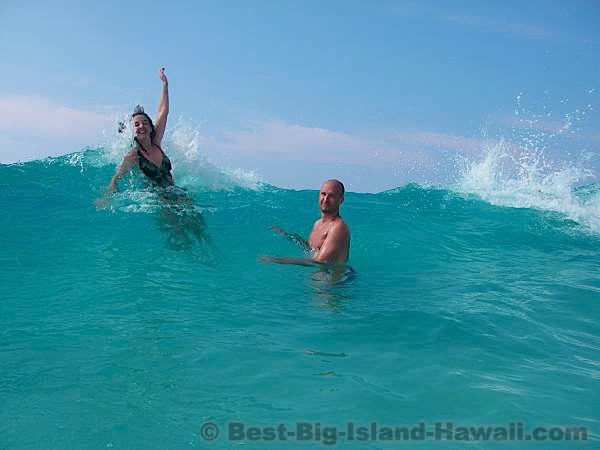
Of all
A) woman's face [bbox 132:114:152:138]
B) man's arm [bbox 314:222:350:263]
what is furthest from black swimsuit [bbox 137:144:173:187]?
man's arm [bbox 314:222:350:263]

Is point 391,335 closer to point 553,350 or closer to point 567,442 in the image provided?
point 553,350

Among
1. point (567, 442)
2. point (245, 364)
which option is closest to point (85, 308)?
point (245, 364)

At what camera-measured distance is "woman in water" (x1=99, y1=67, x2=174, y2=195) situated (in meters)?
7.71

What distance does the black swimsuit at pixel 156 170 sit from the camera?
7.92 meters

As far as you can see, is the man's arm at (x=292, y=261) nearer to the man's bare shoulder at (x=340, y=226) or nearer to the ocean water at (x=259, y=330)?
the ocean water at (x=259, y=330)

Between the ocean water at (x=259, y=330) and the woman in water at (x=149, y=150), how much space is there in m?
0.43

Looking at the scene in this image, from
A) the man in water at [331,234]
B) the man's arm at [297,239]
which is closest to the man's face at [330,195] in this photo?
the man in water at [331,234]

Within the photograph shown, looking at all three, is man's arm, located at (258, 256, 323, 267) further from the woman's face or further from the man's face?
the woman's face

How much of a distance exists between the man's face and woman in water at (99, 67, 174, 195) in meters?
3.01

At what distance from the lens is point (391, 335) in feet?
15.3

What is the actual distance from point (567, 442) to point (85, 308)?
13.9 ft

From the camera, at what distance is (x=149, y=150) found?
799cm

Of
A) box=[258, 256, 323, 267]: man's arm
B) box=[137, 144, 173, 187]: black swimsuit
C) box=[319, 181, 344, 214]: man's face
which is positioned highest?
box=[137, 144, 173, 187]: black swimsuit

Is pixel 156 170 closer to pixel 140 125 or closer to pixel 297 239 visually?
pixel 140 125
